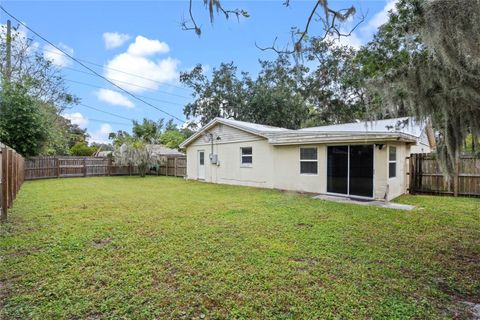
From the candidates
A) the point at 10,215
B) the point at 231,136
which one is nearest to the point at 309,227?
the point at 10,215

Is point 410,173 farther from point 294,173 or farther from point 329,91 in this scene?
point 329,91

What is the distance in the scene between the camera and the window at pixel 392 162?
889cm

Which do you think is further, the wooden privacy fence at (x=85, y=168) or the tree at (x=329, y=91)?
the tree at (x=329, y=91)

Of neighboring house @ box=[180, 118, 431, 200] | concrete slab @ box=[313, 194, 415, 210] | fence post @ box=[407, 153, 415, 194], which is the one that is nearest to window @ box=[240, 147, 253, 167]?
neighboring house @ box=[180, 118, 431, 200]

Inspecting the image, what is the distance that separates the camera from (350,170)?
933 centimetres

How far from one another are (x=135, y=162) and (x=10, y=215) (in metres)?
11.8

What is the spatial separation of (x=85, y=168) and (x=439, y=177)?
18.4 metres

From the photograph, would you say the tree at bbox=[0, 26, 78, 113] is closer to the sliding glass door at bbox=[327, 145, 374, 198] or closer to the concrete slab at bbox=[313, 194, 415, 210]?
the sliding glass door at bbox=[327, 145, 374, 198]

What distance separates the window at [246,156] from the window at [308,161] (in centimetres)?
275

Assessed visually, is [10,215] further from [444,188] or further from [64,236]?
[444,188]

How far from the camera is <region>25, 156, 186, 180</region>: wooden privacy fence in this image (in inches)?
589

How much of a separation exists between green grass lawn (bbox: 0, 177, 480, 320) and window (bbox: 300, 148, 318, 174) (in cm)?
379

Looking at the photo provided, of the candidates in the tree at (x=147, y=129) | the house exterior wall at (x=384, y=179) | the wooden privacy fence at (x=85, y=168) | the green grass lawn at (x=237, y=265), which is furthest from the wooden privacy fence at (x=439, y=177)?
the tree at (x=147, y=129)

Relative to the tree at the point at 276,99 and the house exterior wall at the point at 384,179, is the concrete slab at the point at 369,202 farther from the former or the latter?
the tree at the point at 276,99
